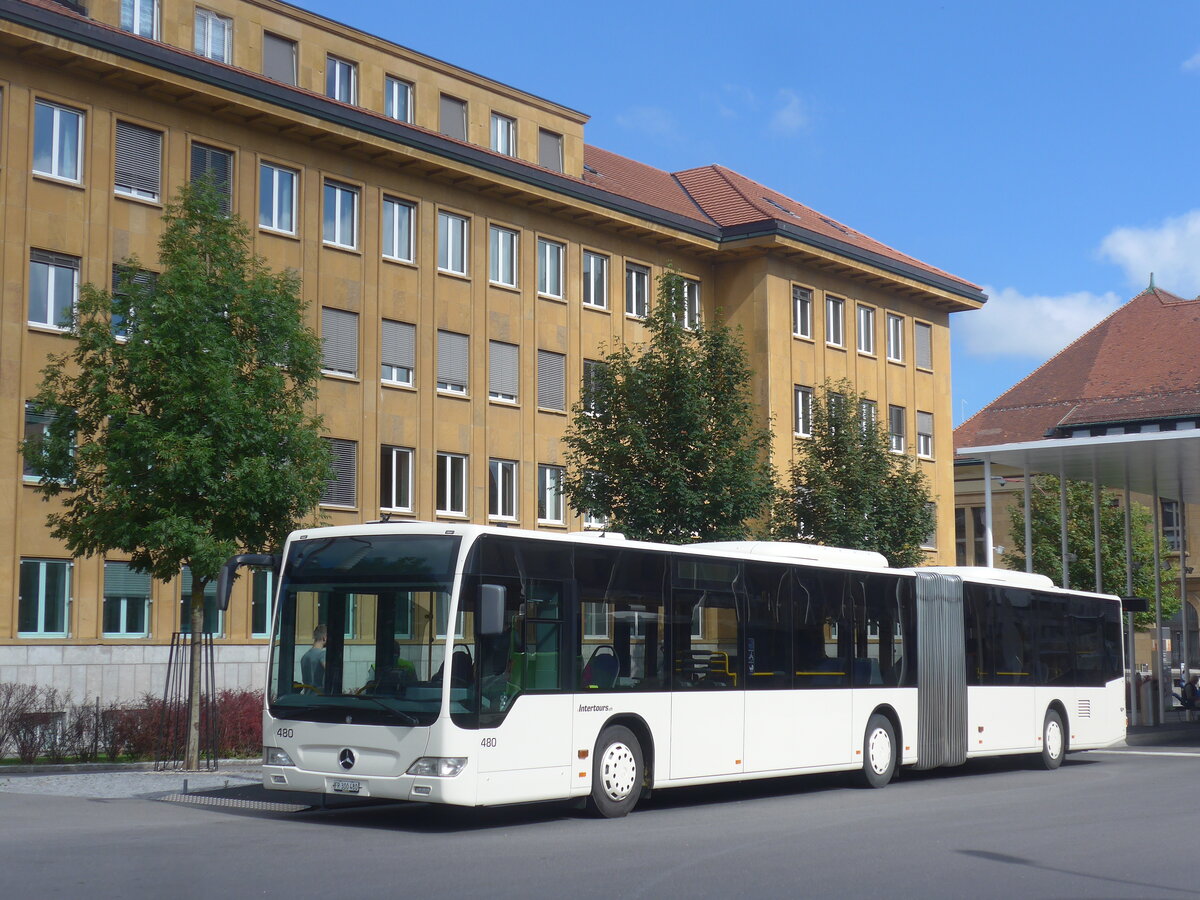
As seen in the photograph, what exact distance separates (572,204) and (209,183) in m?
20.2

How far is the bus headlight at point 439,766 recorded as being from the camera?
13289 mm

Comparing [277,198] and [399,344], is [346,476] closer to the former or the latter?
[399,344]

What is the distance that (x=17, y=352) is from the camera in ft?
98.3

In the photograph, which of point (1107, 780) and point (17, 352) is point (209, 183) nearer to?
point (17, 352)

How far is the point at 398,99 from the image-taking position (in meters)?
39.1

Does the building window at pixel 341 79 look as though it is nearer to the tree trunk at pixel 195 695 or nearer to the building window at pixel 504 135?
the building window at pixel 504 135

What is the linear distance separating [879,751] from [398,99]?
2470 cm

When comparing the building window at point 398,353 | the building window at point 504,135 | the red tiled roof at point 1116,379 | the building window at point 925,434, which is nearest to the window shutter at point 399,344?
the building window at point 398,353

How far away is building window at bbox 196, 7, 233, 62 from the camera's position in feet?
115

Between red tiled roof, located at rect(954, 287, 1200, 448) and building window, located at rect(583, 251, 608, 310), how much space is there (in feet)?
Answer: 66.5

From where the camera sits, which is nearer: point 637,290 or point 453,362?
point 453,362

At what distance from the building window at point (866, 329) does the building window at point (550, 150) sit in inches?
472

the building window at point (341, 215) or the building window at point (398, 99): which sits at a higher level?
the building window at point (398, 99)

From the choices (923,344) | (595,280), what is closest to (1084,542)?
(923,344)
